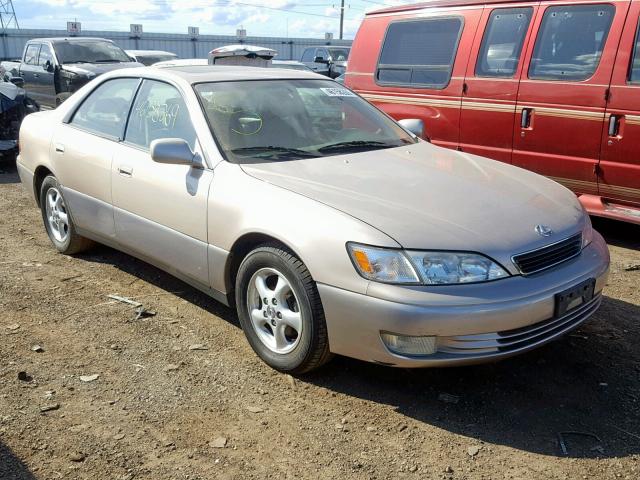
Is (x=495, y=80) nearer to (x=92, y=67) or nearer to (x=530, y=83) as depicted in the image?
(x=530, y=83)

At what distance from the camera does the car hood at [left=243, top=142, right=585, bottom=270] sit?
3.12 meters

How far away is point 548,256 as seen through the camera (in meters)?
3.26

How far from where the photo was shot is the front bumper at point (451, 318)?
116 inches

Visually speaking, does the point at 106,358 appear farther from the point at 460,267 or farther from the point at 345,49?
the point at 345,49

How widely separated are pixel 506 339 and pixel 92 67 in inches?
457

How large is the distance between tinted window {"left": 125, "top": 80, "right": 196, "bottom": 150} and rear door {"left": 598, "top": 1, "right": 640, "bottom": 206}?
3.57 meters

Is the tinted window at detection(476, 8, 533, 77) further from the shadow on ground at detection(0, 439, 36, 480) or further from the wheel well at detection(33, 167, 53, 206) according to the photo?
the shadow on ground at detection(0, 439, 36, 480)

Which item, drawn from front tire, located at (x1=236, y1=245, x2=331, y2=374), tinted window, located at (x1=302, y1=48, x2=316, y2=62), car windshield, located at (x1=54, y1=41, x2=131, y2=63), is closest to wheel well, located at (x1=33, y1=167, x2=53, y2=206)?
front tire, located at (x1=236, y1=245, x2=331, y2=374)

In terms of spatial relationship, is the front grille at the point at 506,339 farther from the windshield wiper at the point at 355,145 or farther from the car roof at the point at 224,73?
the car roof at the point at 224,73

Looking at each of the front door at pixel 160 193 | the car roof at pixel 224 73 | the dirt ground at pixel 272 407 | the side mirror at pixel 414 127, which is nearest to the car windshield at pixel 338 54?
the side mirror at pixel 414 127

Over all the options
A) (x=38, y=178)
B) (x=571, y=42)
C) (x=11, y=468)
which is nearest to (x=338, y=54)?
(x=571, y=42)

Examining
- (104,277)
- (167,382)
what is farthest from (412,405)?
(104,277)

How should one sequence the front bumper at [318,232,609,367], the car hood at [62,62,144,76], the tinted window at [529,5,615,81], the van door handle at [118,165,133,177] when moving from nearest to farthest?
the front bumper at [318,232,609,367]
the van door handle at [118,165,133,177]
the tinted window at [529,5,615,81]
the car hood at [62,62,144,76]

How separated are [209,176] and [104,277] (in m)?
1.67
